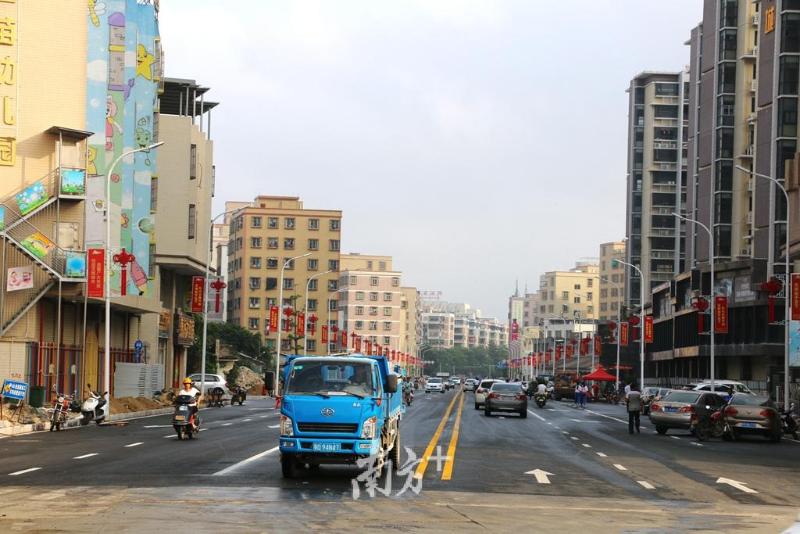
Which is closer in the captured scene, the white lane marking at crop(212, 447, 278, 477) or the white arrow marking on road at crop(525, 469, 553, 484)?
the white arrow marking on road at crop(525, 469, 553, 484)

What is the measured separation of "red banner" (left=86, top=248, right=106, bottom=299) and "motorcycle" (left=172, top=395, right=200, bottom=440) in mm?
20972

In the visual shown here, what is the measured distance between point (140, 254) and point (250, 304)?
101m

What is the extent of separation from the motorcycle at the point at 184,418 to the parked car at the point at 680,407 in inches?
696

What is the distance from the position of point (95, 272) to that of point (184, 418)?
22.0 metres

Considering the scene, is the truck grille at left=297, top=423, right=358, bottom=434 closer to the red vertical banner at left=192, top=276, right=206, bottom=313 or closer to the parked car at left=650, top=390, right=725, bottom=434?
the parked car at left=650, top=390, right=725, bottom=434

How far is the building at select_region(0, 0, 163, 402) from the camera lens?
2040 inches

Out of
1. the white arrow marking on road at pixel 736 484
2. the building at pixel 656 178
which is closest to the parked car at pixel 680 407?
the white arrow marking on road at pixel 736 484

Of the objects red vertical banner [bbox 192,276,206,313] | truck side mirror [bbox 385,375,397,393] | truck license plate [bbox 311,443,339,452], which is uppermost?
red vertical banner [bbox 192,276,206,313]

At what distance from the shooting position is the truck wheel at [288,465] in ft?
66.1

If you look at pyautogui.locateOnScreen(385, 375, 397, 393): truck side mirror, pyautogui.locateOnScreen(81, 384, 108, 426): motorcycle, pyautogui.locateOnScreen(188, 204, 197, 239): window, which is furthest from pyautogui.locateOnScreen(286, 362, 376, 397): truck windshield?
pyautogui.locateOnScreen(188, 204, 197, 239): window

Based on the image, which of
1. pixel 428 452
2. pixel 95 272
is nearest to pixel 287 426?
pixel 428 452

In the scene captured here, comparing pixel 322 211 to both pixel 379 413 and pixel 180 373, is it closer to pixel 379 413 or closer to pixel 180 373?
pixel 180 373

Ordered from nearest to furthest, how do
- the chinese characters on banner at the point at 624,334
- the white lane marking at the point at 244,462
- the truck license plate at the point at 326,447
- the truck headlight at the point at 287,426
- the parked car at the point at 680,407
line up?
the truck license plate at the point at 326,447
the truck headlight at the point at 287,426
the white lane marking at the point at 244,462
the parked car at the point at 680,407
the chinese characters on banner at the point at 624,334

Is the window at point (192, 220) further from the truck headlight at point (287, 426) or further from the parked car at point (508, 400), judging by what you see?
the truck headlight at point (287, 426)
